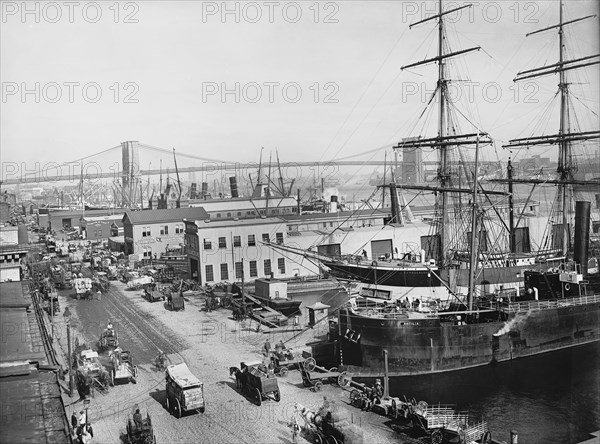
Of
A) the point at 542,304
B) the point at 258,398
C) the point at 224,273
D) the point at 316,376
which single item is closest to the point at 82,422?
the point at 258,398

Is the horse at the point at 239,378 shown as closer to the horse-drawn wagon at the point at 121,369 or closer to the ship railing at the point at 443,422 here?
the horse-drawn wagon at the point at 121,369

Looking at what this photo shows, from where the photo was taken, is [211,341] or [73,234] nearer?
[211,341]

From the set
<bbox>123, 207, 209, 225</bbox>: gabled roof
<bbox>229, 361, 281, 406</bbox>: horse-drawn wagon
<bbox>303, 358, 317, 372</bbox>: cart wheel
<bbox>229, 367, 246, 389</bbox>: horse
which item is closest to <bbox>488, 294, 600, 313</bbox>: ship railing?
<bbox>303, 358, 317, 372</bbox>: cart wheel

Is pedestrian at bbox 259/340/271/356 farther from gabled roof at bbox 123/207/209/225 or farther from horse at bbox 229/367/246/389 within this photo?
gabled roof at bbox 123/207/209/225

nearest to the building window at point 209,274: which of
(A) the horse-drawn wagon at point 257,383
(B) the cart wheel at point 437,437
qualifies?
(A) the horse-drawn wagon at point 257,383

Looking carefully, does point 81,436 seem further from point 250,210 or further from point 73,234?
point 73,234

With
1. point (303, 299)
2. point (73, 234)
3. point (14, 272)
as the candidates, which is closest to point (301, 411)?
point (303, 299)

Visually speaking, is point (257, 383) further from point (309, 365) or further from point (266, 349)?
point (266, 349)
